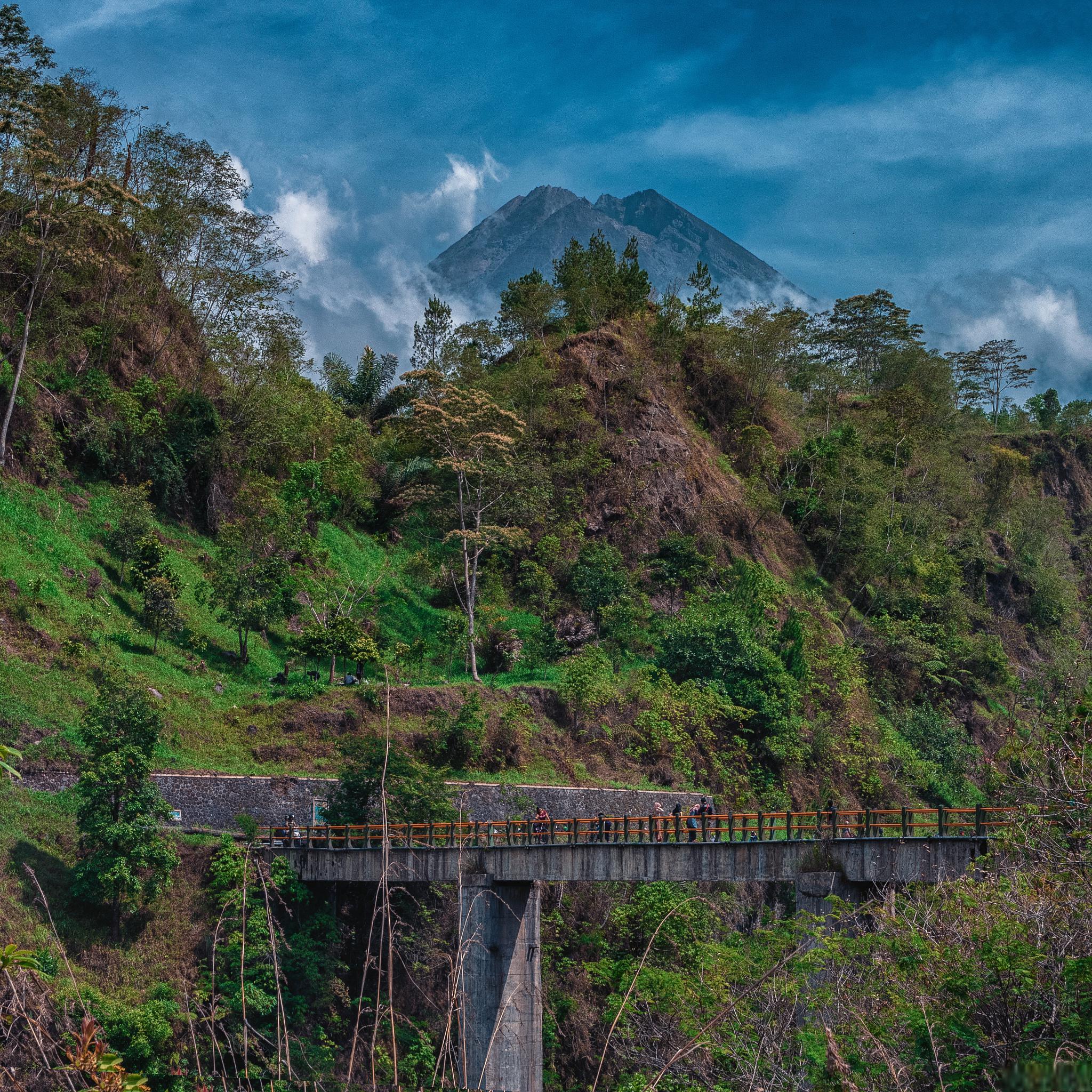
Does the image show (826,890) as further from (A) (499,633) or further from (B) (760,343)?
(B) (760,343)

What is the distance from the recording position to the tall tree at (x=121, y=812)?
952 inches

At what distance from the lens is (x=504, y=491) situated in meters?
45.5

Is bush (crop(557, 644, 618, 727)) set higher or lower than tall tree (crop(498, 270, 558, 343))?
lower

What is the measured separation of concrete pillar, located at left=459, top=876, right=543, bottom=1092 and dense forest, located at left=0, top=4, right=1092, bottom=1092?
1397 millimetres

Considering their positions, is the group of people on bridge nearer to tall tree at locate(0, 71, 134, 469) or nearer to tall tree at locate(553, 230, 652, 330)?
tall tree at locate(0, 71, 134, 469)

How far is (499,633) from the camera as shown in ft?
143

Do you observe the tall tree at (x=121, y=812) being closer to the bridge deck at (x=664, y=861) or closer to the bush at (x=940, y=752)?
the bridge deck at (x=664, y=861)

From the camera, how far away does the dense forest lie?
17.8 metres

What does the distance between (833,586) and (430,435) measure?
23083 mm

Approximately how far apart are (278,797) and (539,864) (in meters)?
8.77

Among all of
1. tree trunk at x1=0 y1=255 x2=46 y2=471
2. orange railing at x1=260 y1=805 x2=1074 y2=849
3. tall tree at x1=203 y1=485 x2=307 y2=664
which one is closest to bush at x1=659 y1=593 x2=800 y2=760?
orange railing at x1=260 y1=805 x2=1074 y2=849

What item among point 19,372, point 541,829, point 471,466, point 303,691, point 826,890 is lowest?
point 826,890

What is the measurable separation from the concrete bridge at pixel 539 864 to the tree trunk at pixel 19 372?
16.3 meters

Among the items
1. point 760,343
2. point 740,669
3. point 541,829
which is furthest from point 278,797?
point 760,343
